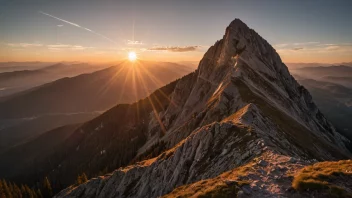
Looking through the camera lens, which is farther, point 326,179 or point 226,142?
point 226,142

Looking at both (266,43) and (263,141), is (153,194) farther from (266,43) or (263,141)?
(266,43)

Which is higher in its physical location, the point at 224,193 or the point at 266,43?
the point at 266,43

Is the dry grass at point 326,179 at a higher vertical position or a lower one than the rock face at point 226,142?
higher

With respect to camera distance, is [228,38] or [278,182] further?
[228,38]

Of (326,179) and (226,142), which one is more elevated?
(326,179)

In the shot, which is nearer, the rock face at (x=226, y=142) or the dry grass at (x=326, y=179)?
the dry grass at (x=326, y=179)

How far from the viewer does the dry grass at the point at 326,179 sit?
76.9 ft

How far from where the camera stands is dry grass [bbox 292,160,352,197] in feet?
76.9

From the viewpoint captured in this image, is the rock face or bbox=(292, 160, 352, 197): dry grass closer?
bbox=(292, 160, 352, 197): dry grass

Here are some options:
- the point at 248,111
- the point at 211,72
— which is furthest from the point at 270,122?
the point at 211,72

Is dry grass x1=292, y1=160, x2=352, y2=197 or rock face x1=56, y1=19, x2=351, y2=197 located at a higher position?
dry grass x1=292, y1=160, x2=352, y2=197

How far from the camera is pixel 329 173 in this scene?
2658 centimetres

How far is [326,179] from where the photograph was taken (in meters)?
25.7

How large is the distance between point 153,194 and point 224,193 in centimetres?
3342
